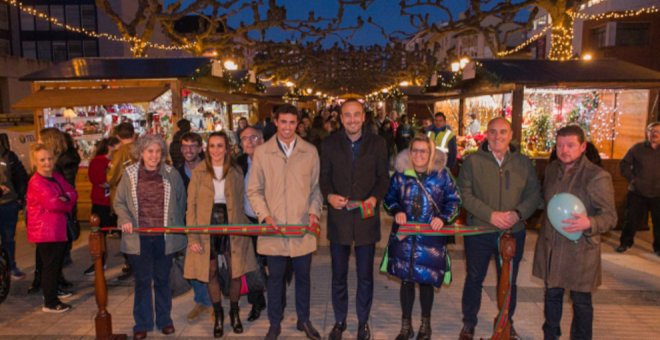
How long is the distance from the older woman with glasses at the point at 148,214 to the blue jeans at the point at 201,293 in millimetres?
411

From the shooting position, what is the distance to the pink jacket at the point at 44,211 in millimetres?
4883

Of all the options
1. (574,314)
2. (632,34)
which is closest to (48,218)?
(574,314)

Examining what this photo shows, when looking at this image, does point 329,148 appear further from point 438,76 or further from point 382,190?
point 438,76

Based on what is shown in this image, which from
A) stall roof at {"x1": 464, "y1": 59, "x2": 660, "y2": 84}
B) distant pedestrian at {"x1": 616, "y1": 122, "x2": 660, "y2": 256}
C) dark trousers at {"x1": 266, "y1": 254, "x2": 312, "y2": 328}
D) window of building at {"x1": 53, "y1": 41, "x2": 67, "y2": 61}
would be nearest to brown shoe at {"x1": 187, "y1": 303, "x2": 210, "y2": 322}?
dark trousers at {"x1": 266, "y1": 254, "x2": 312, "y2": 328}

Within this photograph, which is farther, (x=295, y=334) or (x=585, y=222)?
(x=295, y=334)

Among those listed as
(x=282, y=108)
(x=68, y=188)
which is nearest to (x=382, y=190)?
(x=282, y=108)

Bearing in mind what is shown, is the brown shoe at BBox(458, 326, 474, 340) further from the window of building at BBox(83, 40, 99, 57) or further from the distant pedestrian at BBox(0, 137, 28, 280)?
the window of building at BBox(83, 40, 99, 57)

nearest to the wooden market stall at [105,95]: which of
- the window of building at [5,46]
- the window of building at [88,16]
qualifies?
the window of building at [88,16]

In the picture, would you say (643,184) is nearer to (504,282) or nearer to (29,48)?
(504,282)

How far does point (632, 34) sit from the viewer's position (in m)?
28.4

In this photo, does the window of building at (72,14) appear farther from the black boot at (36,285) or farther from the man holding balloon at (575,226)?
the man holding balloon at (575,226)

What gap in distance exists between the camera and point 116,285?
19.3 feet

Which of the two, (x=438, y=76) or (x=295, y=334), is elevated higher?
(x=438, y=76)

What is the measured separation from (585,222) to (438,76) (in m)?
11.9
